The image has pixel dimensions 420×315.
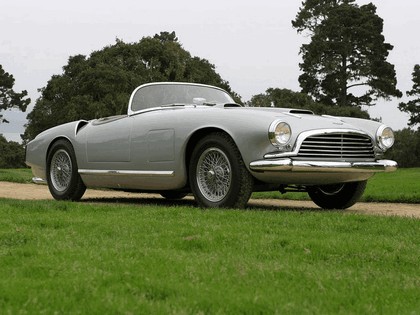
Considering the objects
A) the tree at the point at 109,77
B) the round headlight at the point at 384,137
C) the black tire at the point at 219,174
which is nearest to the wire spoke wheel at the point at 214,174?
the black tire at the point at 219,174

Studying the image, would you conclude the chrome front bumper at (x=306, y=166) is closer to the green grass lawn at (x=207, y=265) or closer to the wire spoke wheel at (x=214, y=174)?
the wire spoke wheel at (x=214, y=174)

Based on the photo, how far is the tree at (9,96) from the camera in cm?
6141

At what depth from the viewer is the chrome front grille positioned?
7.02m

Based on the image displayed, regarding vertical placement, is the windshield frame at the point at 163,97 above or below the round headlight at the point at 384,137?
above

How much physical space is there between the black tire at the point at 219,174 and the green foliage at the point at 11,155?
43.0 meters

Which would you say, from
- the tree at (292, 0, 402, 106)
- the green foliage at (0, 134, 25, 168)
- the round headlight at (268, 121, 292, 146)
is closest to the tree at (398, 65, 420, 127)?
the tree at (292, 0, 402, 106)

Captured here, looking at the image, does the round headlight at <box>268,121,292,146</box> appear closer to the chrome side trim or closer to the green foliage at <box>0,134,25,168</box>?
the chrome side trim

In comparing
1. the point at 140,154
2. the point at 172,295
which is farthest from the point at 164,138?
the point at 172,295

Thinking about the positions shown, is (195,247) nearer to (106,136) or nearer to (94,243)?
(94,243)

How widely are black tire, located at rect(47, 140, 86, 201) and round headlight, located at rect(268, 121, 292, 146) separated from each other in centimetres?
343

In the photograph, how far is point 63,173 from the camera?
9.43m

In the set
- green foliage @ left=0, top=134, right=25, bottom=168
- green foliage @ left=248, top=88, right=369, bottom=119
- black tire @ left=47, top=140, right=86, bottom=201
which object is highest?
green foliage @ left=248, top=88, right=369, bottom=119

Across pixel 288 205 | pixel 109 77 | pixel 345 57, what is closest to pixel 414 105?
pixel 345 57

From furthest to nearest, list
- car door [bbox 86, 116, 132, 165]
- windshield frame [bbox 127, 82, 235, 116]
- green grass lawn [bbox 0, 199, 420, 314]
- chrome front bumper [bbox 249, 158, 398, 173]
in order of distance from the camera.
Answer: windshield frame [bbox 127, 82, 235, 116] < car door [bbox 86, 116, 132, 165] < chrome front bumper [bbox 249, 158, 398, 173] < green grass lawn [bbox 0, 199, 420, 314]
